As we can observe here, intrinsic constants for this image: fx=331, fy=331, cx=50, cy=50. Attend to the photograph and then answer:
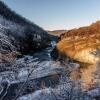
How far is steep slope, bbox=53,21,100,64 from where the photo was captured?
35.8m

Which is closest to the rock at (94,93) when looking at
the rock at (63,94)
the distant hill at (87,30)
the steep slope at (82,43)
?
the rock at (63,94)

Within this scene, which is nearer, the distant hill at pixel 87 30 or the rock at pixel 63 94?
the rock at pixel 63 94

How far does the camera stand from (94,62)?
30438 mm

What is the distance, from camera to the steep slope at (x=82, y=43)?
35784 mm

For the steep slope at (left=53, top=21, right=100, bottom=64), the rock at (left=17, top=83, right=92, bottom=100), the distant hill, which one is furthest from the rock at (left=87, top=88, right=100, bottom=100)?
the distant hill

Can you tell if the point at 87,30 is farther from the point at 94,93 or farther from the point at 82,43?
the point at 94,93

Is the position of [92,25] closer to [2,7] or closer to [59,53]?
[59,53]

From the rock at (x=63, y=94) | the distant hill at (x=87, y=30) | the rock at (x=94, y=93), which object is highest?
the distant hill at (x=87, y=30)

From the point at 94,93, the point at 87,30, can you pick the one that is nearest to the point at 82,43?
the point at 87,30

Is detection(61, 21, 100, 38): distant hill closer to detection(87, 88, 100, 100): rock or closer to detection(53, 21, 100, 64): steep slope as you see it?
detection(53, 21, 100, 64): steep slope

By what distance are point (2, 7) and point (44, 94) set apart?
52016mm

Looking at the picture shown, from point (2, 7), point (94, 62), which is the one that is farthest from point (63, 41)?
point (2, 7)

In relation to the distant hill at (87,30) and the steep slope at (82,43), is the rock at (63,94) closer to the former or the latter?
the steep slope at (82,43)

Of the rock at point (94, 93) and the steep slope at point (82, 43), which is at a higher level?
the steep slope at point (82, 43)
